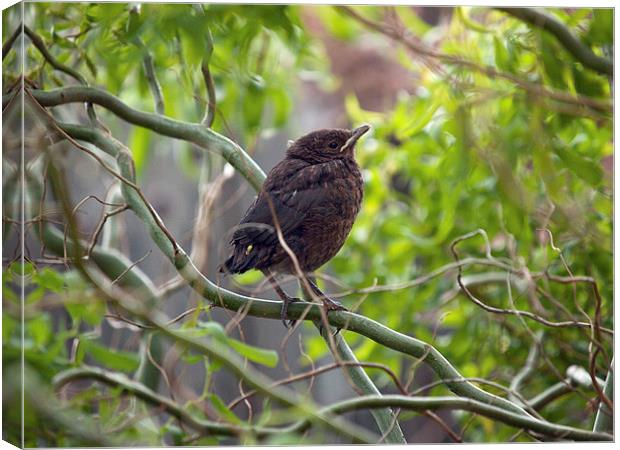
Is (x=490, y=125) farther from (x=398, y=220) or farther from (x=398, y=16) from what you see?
(x=398, y=220)

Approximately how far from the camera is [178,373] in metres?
1.80

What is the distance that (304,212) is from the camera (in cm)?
166

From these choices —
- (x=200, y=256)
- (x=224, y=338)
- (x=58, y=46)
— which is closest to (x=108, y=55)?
(x=58, y=46)

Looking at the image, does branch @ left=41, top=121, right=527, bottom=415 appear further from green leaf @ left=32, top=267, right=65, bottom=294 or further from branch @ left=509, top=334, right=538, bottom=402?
branch @ left=509, top=334, right=538, bottom=402

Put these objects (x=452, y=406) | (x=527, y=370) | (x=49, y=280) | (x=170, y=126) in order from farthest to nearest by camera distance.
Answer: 1. (x=527, y=370)
2. (x=170, y=126)
3. (x=49, y=280)
4. (x=452, y=406)

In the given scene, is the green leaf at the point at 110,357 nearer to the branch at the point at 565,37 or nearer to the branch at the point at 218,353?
the branch at the point at 218,353

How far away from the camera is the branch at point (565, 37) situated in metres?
1.87

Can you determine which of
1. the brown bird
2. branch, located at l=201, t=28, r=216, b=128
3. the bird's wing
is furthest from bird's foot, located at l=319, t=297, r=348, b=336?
branch, located at l=201, t=28, r=216, b=128

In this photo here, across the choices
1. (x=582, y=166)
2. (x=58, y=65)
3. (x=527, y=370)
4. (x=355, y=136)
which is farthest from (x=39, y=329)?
(x=582, y=166)

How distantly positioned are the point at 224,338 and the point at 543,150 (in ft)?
2.56

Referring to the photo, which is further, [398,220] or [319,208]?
[398,220]

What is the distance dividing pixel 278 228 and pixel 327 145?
22 cm

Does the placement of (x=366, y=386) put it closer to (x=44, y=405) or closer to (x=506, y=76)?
(x=44, y=405)

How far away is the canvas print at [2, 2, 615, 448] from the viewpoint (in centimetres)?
165
